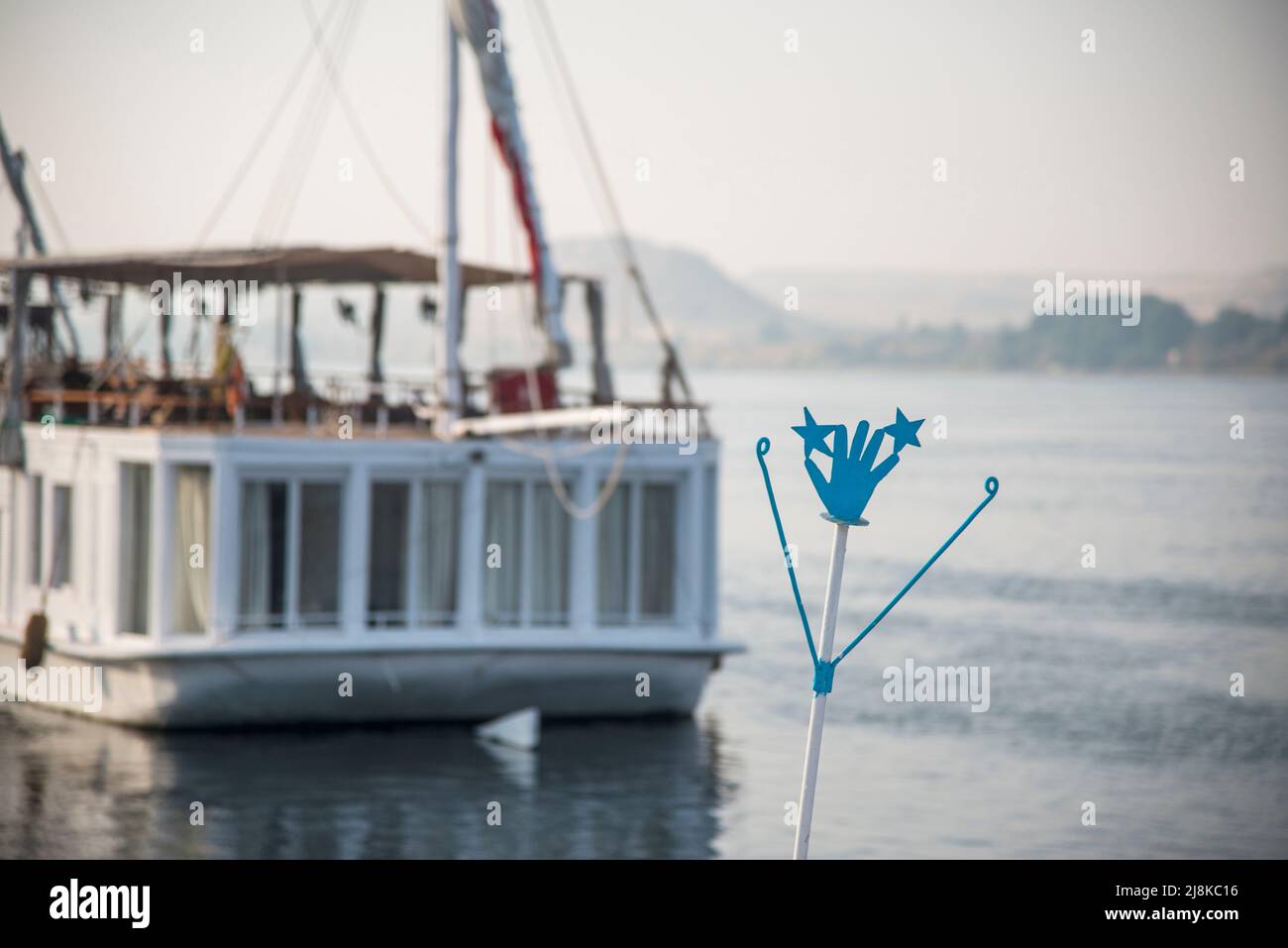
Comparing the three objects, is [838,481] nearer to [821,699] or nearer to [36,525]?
[821,699]

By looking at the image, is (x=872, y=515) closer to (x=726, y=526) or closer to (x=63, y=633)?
(x=726, y=526)

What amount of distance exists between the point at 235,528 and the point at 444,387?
362cm

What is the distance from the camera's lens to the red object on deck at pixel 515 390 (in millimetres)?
28078

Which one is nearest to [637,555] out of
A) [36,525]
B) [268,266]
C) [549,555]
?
[549,555]

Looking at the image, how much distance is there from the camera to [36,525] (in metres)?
27.8

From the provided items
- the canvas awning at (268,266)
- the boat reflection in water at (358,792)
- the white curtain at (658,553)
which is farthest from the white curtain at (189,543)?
the white curtain at (658,553)

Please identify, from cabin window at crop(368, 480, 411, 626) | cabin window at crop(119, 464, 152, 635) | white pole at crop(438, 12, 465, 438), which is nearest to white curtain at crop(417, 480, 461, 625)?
cabin window at crop(368, 480, 411, 626)

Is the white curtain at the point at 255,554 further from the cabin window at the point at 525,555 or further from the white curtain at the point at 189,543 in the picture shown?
the cabin window at the point at 525,555

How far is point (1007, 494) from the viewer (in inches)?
3479
